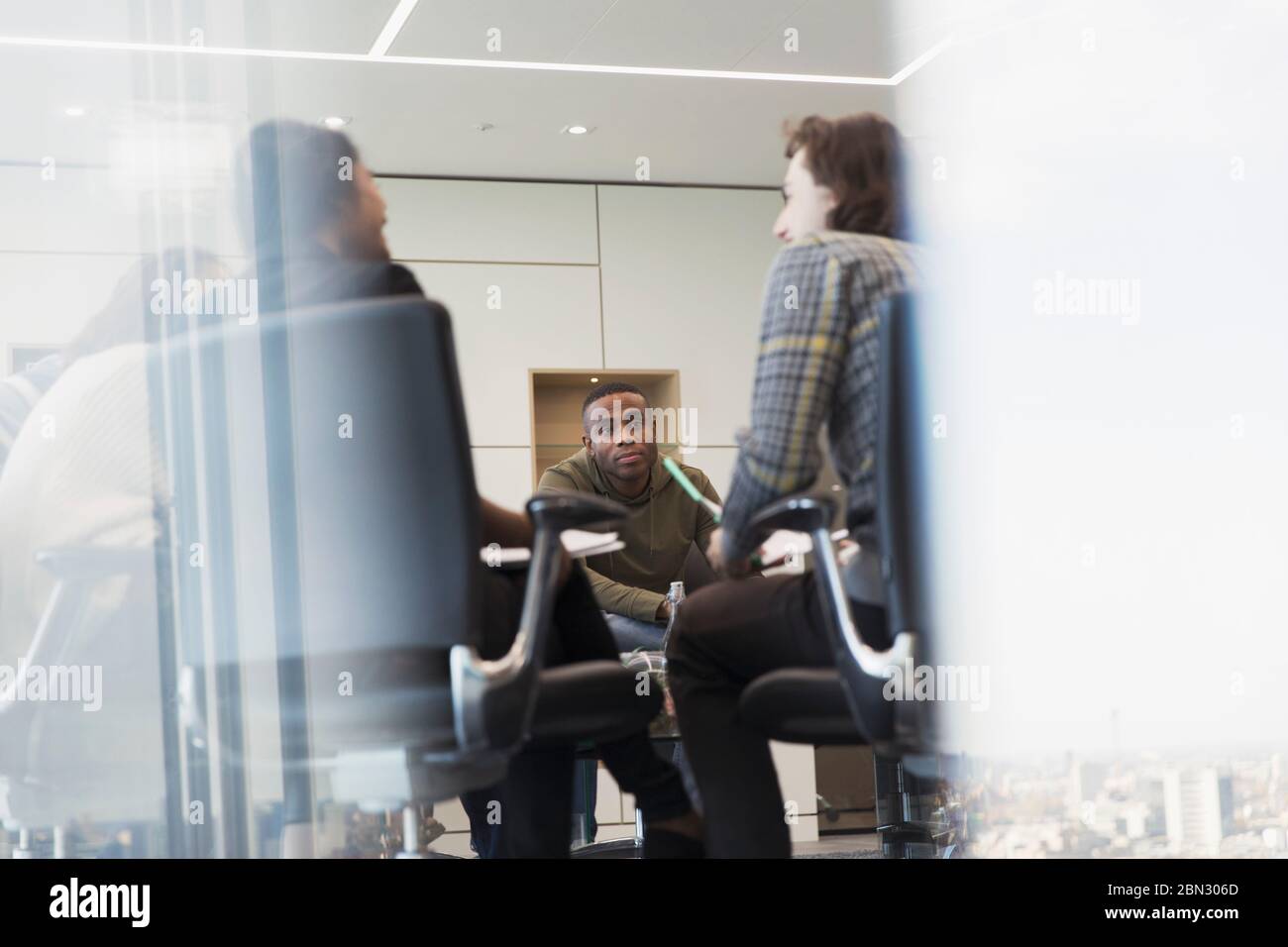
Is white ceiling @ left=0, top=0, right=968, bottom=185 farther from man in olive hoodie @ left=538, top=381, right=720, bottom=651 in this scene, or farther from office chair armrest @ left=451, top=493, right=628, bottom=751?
office chair armrest @ left=451, top=493, right=628, bottom=751

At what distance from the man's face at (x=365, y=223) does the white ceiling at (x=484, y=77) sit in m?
0.05

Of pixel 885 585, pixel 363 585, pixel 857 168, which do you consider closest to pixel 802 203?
pixel 857 168

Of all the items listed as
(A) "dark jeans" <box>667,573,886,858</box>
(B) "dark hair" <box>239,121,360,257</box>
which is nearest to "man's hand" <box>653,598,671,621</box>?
(A) "dark jeans" <box>667,573,886,858</box>

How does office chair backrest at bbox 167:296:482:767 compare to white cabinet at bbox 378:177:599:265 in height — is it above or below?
below

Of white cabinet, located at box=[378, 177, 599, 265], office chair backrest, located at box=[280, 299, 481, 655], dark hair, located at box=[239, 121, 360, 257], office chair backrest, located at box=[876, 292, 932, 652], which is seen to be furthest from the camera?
white cabinet, located at box=[378, 177, 599, 265]

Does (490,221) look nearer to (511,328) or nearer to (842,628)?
(511,328)

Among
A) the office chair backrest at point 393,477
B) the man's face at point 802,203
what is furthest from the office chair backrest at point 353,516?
the man's face at point 802,203

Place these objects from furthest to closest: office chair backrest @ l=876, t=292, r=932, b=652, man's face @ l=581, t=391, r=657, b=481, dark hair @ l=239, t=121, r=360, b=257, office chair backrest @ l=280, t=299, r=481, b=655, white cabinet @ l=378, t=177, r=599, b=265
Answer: man's face @ l=581, t=391, r=657, b=481 < white cabinet @ l=378, t=177, r=599, b=265 < dark hair @ l=239, t=121, r=360, b=257 < office chair backrest @ l=876, t=292, r=932, b=652 < office chair backrest @ l=280, t=299, r=481, b=655

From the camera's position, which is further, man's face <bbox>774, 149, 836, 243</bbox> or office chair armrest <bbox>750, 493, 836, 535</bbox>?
man's face <bbox>774, 149, 836, 243</bbox>

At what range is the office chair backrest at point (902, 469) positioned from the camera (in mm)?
1703

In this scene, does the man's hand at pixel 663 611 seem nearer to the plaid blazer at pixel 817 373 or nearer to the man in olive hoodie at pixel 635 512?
the man in olive hoodie at pixel 635 512

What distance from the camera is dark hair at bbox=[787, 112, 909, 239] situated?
1897 mm

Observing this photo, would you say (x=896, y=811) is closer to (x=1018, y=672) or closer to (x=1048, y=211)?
(x=1018, y=672)
